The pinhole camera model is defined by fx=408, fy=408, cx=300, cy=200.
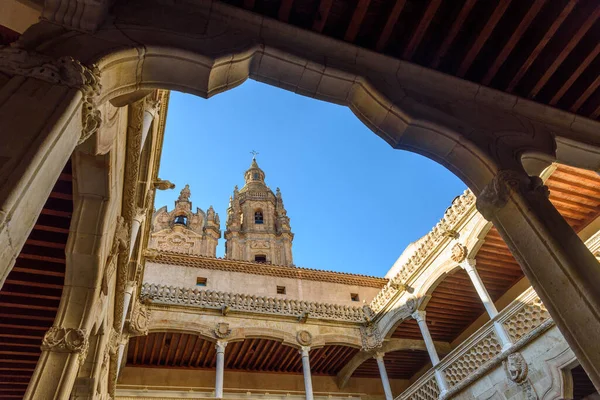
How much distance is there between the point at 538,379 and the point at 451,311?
540 centimetres

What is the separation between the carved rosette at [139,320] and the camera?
11555 millimetres

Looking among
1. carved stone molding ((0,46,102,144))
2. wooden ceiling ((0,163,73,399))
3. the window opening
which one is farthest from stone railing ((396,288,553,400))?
the window opening

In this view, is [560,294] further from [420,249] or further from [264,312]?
[264,312]

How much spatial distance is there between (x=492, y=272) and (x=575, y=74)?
10.2 meters

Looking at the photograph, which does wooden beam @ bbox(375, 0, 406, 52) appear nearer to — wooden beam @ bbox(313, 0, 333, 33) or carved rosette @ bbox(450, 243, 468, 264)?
wooden beam @ bbox(313, 0, 333, 33)

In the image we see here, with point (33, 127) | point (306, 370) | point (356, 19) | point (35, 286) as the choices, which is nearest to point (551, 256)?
point (356, 19)

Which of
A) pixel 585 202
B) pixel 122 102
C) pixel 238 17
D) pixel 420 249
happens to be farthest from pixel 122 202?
pixel 585 202

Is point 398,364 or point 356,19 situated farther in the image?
point 398,364

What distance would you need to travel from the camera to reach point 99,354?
6.74 meters

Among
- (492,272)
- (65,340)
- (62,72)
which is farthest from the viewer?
(492,272)

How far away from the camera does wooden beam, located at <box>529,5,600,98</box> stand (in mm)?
3400

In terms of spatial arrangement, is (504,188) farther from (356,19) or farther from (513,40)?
(356,19)

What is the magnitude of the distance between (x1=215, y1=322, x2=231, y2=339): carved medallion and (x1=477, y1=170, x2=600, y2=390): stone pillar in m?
11.2

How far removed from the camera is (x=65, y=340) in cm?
511
